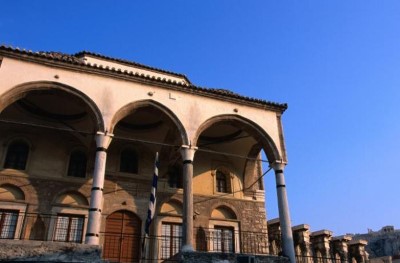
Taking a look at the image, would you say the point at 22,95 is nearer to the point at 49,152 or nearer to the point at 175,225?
the point at 49,152

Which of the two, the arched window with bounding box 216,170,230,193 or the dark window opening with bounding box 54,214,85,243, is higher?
the arched window with bounding box 216,170,230,193

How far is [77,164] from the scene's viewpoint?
48.6 ft

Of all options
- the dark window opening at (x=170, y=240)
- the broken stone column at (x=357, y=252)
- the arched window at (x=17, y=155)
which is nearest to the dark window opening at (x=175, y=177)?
the dark window opening at (x=170, y=240)

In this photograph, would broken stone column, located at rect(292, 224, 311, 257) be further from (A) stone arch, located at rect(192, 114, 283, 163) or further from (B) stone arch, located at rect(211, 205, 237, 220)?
(A) stone arch, located at rect(192, 114, 283, 163)

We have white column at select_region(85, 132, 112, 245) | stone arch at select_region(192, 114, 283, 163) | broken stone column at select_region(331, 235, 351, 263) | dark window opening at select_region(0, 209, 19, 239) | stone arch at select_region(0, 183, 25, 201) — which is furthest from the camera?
broken stone column at select_region(331, 235, 351, 263)

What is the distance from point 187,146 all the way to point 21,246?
6.30m

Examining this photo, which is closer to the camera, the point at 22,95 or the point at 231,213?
the point at 22,95

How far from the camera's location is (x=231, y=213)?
16281mm

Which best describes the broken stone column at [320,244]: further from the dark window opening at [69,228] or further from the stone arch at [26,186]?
the stone arch at [26,186]

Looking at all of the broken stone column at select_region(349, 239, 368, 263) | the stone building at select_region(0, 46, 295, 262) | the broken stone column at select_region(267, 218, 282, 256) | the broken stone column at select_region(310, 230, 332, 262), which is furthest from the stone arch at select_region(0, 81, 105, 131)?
the broken stone column at select_region(349, 239, 368, 263)

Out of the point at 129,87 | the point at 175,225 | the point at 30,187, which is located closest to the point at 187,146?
the point at 129,87

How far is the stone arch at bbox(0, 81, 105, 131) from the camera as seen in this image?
11.6 meters

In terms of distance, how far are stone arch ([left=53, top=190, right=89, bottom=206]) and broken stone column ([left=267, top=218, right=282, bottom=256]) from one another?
8.07 metres

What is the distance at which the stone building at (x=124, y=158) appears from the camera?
12422 millimetres
